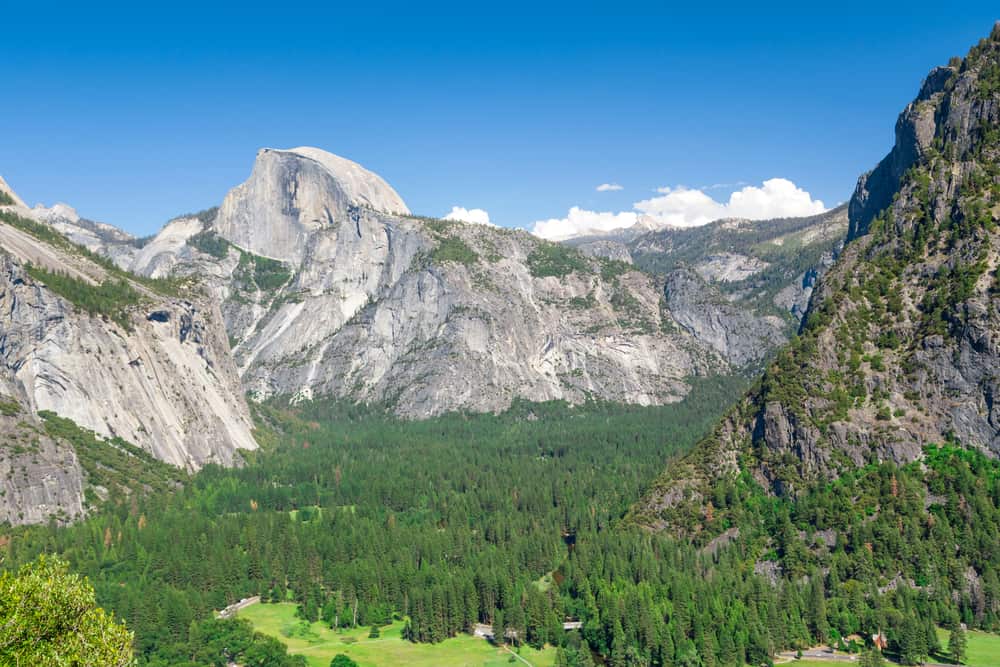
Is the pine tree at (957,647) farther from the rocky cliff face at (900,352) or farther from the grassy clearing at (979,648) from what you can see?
the rocky cliff face at (900,352)

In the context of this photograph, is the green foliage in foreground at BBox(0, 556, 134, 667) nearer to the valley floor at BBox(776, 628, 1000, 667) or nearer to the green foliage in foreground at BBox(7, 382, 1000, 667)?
the green foliage in foreground at BBox(7, 382, 1000, 667)

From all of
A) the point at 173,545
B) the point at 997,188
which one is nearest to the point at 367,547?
the point at 173,545

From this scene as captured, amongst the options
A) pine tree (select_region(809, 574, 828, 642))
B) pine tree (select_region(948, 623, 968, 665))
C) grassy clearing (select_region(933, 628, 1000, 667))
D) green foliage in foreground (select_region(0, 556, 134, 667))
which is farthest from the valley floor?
green foliage in foreground (select_region(0, 556, 134, 667))

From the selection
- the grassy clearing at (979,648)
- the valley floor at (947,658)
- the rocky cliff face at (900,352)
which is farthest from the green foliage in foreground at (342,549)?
the grassy clearing at (979,648)

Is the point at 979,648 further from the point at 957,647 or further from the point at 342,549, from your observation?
the point at 342,549

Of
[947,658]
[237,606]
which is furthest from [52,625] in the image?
[947,658]

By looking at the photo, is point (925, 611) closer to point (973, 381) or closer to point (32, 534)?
point (973, 381)
